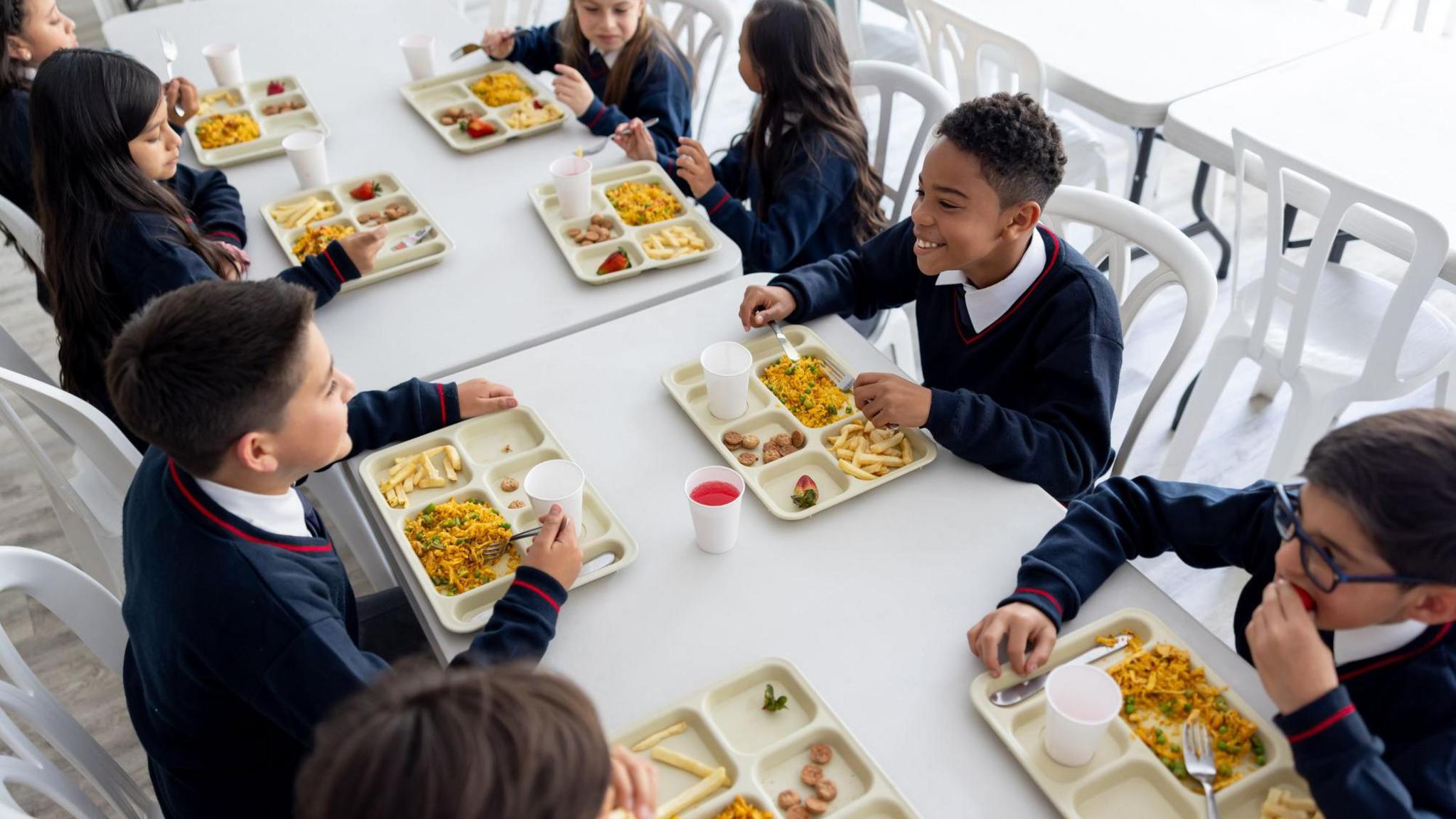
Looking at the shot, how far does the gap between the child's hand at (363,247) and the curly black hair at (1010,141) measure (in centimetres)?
103

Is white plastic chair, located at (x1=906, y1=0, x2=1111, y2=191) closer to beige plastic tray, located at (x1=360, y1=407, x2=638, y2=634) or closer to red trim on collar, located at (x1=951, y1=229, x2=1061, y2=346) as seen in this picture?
red trim on collar, located at (x1=951, y1=229, x2=1061, y2=346)

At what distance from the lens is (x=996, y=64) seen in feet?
9.34

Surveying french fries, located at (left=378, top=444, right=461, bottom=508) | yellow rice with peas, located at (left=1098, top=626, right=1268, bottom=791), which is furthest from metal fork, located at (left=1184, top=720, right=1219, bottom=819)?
french fries, located at (left=378, top=444, right=461, bottom=508)

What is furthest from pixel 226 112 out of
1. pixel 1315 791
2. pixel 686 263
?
pixel 1315 791

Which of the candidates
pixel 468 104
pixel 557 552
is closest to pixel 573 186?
pixel 468 104

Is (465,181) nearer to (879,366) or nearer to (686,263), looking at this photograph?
(686,263)

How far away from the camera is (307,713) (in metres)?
1.24

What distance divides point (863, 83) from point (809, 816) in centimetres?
183

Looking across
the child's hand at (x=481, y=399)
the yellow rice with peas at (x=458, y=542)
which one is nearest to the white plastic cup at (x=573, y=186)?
the child's hand at (x=481, y=399)

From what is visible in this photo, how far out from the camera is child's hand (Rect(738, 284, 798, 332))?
1799mm

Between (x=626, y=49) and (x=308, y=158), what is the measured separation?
2.97 ft

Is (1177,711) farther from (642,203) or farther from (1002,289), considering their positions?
(642,203)

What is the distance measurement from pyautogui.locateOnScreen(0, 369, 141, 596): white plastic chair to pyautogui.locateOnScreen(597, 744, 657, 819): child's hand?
1.13m

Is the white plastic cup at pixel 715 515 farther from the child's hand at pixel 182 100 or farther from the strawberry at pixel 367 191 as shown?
the child's hand at pixel 182 100
